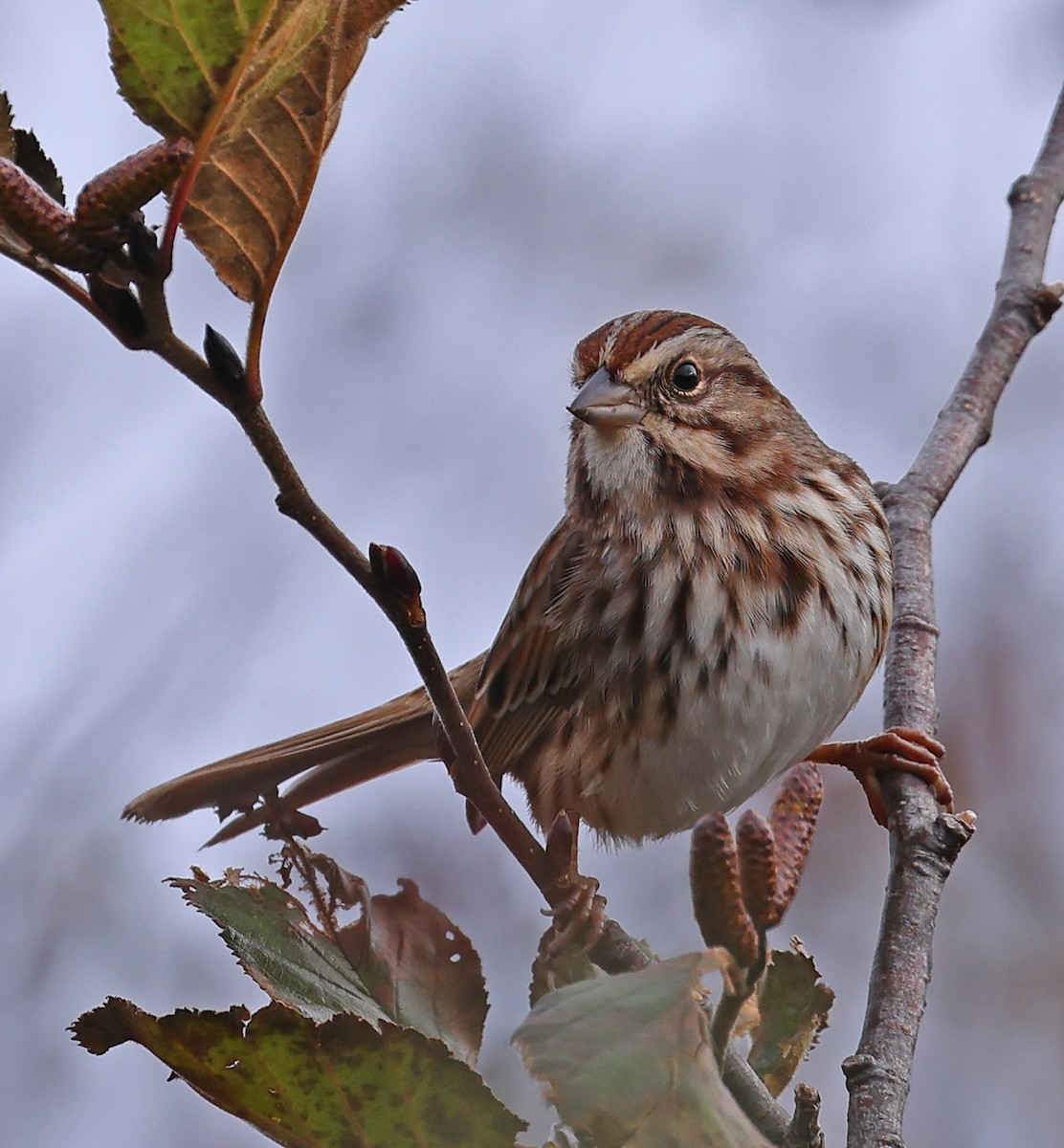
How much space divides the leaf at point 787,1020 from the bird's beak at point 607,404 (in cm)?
130

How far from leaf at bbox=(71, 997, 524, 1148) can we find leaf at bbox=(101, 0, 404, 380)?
56cm

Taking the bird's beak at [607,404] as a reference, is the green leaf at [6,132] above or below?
below

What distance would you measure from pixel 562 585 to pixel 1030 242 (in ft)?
4.13

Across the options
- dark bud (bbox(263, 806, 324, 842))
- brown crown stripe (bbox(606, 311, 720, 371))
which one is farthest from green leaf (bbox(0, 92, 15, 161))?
brown crown stripe (bbox(606, 311, 720, 371))

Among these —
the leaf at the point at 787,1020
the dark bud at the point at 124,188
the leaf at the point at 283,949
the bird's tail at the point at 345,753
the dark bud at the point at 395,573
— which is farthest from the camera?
the bird's tail at the point at 345,753

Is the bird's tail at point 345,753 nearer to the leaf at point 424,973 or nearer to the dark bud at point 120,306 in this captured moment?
the leaf at point 424,973

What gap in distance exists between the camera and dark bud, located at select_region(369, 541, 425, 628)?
1.14 metres

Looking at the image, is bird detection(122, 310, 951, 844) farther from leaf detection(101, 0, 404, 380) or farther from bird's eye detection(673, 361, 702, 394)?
leaf detection(101, 0, 404, 380)

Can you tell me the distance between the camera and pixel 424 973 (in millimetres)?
1483

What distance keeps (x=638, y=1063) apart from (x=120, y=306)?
0.61 m

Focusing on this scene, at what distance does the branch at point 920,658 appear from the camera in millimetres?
1731

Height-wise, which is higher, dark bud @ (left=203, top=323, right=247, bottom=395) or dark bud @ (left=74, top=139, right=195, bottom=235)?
dark bud @ (left=74, top=139, right=195, bottom=235)

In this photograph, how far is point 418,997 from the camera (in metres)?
1.46

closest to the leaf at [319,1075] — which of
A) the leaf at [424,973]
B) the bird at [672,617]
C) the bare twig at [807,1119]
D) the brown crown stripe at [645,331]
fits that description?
the leaf at [424,973]
